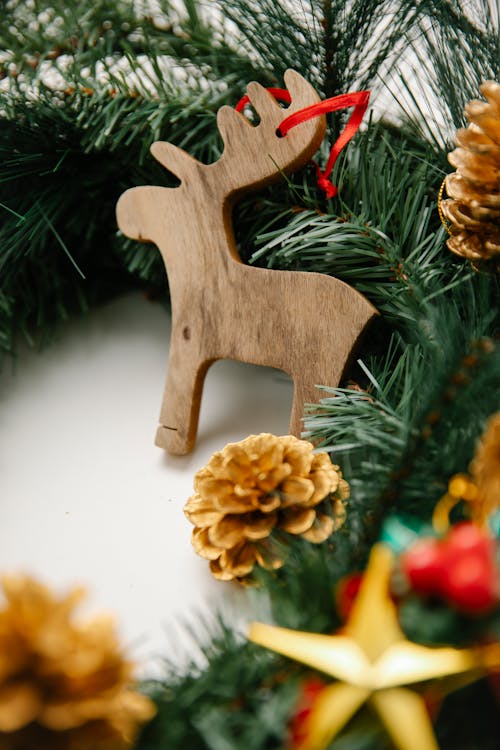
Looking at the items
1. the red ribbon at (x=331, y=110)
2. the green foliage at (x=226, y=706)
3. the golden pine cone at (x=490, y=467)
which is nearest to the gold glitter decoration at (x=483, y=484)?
the golden pine cone at (x=490, y=467)

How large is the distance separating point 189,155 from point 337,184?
13cm

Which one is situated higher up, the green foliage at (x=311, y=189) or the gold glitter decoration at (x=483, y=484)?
the green foliage at (x=311, y=189)

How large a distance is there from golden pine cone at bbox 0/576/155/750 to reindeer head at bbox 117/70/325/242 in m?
0.38

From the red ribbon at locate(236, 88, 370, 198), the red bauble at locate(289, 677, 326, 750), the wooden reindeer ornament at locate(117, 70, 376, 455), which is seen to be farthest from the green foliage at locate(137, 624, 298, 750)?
the red ribbon at locate(236, 88, 370, 198)

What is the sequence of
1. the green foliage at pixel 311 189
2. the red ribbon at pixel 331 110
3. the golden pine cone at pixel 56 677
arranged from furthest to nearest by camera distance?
the red ribbon at pixel 331 110 → the green foliage at pixel 311 189 → the golden pine cone at pixel 56 677

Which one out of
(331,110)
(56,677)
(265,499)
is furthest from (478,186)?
(56,677)

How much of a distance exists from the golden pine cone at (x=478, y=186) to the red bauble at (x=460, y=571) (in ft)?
0.76

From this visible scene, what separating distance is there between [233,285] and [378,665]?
0.35 m

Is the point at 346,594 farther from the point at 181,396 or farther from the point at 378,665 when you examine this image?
the point at 181,396

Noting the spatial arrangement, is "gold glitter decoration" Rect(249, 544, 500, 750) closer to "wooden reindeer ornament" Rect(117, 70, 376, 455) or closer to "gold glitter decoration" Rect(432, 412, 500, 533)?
"gold glitter decoration" Rect(432, 412, 500, 533)

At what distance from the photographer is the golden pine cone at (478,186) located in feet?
1.43

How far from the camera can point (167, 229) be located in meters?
0.61

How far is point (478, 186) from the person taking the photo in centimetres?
45

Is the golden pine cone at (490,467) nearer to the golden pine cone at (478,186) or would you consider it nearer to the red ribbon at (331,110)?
the golden pine cone at (478,186)
